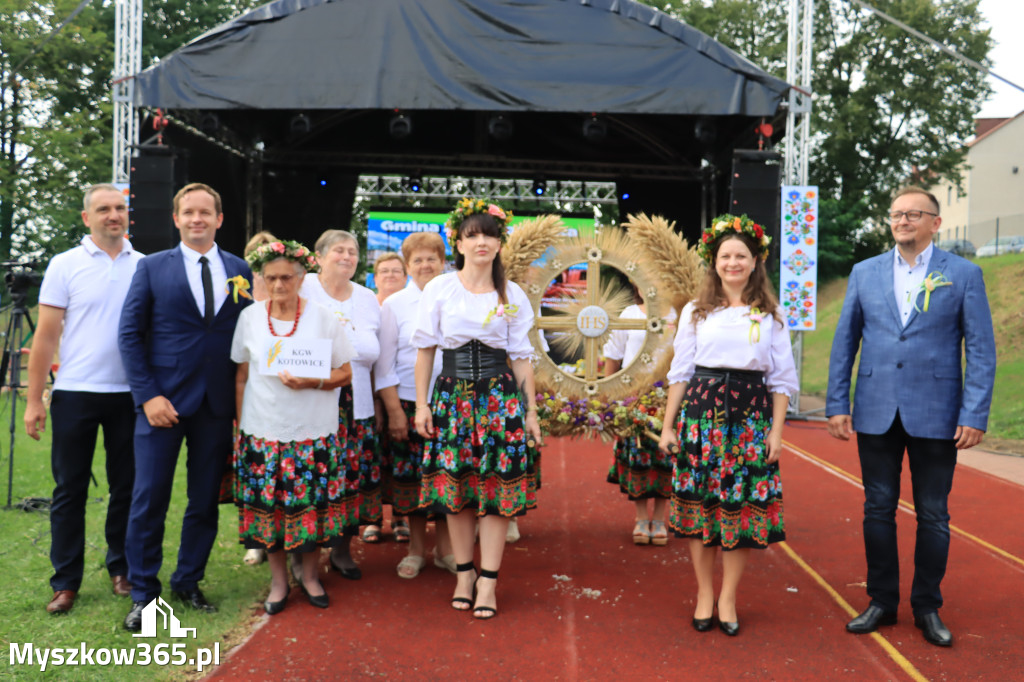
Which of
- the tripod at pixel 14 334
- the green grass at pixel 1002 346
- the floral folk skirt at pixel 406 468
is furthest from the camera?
the green grass at pixel 1002 346

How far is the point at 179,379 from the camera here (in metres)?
3.41

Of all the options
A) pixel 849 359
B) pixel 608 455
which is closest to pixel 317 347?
pixel 849 359

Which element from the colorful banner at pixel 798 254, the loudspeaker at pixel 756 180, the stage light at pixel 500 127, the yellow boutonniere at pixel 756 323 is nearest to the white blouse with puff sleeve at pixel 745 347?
the yellow boutonniere at pixel 756 323

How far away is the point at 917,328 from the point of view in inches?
133

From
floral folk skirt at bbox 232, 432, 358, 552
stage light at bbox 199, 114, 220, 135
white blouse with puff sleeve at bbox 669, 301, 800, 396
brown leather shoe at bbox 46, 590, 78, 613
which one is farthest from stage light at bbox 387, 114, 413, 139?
brown leather shoe at bbox 46, 590, 78, 613

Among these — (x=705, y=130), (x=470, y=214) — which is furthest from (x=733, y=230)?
(x=705, y=130)

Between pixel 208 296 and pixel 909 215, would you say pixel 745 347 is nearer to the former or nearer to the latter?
pixel 909 215

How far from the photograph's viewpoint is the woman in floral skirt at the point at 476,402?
11.8ft

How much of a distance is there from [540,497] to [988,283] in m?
15.1

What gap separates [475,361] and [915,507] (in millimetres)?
2000

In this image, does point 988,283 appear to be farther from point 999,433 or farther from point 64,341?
point 64,341

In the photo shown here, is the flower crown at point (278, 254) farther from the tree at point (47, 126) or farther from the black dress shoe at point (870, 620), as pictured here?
the tree at point (47, 126)

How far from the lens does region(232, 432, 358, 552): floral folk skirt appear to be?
3.47 metres

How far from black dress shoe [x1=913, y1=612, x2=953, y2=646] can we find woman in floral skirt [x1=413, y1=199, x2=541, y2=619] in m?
1.74
